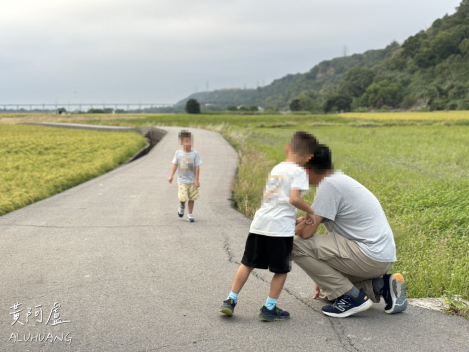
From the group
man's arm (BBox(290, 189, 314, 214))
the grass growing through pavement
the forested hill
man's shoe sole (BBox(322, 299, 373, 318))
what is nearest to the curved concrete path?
man's shoe sole (BBox(322, 299, 373, 318))

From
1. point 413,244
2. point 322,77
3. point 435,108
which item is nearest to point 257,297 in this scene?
point 413,244

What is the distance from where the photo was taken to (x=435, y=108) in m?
59.2

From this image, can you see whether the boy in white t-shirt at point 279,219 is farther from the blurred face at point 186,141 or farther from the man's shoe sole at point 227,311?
the blurred face at point 186,141

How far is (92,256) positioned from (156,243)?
979mm

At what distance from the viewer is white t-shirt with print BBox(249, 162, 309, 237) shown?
395cm

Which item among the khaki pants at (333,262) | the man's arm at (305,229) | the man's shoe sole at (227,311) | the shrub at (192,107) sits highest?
the man's arm at (305,229)

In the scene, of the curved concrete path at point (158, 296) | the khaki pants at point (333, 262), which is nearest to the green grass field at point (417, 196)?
the khaki pants at point (333, 262)

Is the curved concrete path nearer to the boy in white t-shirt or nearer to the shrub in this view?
the boy in white t-shirt

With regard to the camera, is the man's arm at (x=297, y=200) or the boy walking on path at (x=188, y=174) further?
the boy walking on path at (x=188, y=174)

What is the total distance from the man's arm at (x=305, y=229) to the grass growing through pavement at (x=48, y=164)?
6.76 metres

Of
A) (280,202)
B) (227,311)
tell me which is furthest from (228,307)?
(280,202)

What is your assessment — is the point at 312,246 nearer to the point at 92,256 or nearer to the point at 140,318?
the point at 140,318

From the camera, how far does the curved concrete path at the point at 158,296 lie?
3.66 meters

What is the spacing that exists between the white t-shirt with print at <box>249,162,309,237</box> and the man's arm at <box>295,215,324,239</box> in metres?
0.17
